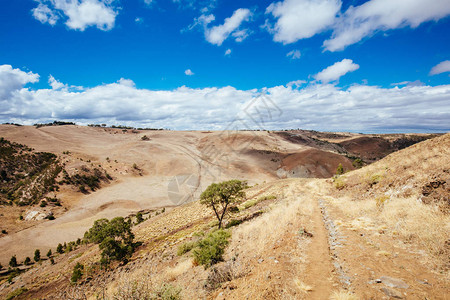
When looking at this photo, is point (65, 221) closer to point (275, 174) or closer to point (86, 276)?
point (86, 276)

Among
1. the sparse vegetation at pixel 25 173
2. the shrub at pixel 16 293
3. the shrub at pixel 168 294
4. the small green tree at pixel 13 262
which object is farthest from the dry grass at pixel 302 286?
the sparse vegetation at pixel 25 173

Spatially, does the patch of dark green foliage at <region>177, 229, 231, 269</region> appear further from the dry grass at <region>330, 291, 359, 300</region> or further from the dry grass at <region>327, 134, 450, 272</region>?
the dry grass at <region>327, 134, 450, 272</region>

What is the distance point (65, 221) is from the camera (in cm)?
3159

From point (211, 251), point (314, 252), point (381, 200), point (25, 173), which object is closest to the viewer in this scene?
point (314, 252)

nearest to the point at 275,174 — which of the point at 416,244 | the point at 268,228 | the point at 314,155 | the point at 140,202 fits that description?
the point at 314,155

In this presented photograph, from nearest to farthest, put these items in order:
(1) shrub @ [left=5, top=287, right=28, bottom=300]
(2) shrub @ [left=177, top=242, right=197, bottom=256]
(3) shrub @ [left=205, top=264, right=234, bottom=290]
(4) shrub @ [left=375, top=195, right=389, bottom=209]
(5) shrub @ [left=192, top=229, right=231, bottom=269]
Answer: (3) shrub @ [left=205, top=264, right=234, bottom=290]
(5) shrub @ [left=192, top=229, right=231, bottom=269]
(4) shrub @ [left=375, top=195, right=389, bottom=209]
(2) shrub @ [left=177, top=242, right=197, bottom=256]
(1) shrub @ [left=5, top=287, right=28, bottom=300]

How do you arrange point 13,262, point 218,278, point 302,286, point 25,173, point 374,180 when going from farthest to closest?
point 25,173, point 13,262, point 374,180, point 218,278, point 302,286

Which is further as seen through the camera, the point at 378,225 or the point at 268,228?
the point at 268,228

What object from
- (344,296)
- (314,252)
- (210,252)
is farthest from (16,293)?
(344,296)

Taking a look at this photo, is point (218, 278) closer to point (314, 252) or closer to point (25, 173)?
point (314, 252)

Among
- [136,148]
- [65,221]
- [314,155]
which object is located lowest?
[65,221]

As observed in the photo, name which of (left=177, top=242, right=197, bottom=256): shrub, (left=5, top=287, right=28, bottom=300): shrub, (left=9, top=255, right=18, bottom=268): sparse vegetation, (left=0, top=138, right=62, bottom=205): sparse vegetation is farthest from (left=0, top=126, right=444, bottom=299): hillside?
(left=0, top=138, right=62, bottom=205): sparse vegetation

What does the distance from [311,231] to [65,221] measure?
39.2 metres

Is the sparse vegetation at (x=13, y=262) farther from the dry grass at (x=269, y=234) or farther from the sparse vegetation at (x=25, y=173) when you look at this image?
the dry grass at (x=269, y=234)
